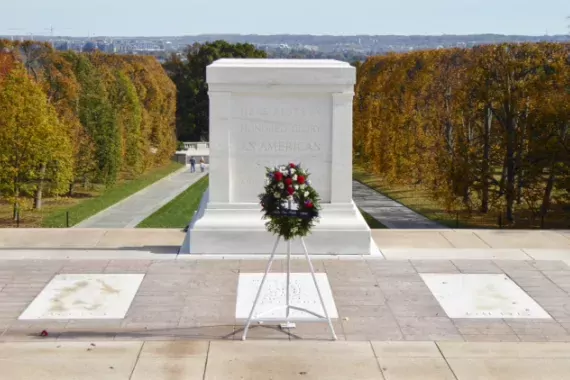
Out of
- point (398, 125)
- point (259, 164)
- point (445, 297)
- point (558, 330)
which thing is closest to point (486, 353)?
point (558, 330)

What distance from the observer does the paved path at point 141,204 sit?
25531 millimetres

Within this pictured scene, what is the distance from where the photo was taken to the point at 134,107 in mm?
38875

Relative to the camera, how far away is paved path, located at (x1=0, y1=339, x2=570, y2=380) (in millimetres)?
6836

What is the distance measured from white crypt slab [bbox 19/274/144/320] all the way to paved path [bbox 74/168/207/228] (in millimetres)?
14341

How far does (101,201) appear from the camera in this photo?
31328mm

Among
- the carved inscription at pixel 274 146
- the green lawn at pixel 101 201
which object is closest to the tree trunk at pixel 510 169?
the green lawn at pixel 101 201

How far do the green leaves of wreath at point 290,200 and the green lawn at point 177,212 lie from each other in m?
15.9

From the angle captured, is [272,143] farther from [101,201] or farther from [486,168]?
[101,201]

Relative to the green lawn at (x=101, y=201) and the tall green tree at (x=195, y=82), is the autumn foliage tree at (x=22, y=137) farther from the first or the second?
the tall green tree at (x=195, y=82)

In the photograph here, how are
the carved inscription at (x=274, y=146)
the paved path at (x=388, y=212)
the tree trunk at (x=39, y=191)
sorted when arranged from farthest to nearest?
the tree trunk at (x=39, y=191) < the paved path at (x=388, y=212) < the carved inscription at (x=274, y=146)

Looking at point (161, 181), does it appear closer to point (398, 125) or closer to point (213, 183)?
point (398, 125)

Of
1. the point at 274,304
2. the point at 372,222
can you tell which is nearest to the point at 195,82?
the point at 372,222

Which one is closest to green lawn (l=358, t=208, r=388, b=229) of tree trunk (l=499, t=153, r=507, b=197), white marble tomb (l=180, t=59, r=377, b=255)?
tree trunk (l=499, t=153, r=507, b=197)

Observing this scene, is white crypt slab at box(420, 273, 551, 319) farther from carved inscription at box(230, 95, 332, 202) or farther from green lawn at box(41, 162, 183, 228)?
green lawn at box(41, 162, 183, 228)
